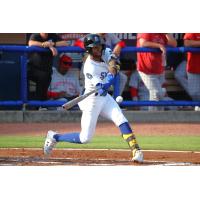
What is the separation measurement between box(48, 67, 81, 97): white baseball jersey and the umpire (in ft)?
0.37

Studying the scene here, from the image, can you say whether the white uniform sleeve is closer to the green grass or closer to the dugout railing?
the green grass

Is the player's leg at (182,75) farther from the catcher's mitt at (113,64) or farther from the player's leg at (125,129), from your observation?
the catcher's mitt at (113,64)

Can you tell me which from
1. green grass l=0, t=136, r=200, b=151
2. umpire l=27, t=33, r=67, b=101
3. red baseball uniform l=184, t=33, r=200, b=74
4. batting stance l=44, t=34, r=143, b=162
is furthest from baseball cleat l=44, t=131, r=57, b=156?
red baseball uniform l=184, t=33, r=200, b=74

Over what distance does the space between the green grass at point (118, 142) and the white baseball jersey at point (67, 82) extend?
186 cm

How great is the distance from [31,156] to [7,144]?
5.67ft

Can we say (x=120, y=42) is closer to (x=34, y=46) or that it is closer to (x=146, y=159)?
(x=34, y=46)

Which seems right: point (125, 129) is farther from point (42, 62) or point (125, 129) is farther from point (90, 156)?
point (42, 62)

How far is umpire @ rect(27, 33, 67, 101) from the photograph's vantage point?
1462 cm

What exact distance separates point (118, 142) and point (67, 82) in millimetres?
2537

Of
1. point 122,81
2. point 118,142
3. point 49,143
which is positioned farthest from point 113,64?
point 122,81

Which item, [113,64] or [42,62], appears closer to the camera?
[113,64]

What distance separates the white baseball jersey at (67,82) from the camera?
14727 millimetres

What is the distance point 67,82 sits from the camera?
14.7 meters

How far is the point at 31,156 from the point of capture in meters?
10.3
